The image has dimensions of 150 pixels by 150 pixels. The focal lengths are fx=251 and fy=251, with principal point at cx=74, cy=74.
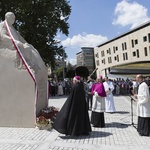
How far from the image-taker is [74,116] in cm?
779

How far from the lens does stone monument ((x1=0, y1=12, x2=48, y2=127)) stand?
9.41 metres

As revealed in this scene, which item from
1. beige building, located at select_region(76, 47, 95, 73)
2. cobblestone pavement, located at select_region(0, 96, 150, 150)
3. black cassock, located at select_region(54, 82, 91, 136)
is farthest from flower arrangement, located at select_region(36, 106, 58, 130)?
beige building, located at select_region(76, 47, 95, 73)

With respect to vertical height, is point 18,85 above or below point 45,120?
above

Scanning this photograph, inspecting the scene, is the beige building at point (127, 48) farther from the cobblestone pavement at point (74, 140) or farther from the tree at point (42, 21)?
the cobblestone pavement at point (74, 140)

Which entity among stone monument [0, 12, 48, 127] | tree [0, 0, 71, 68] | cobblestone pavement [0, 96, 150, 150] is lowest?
cobblestone pavement [0, 96, 150, 150]

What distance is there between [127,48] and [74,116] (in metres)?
53.9

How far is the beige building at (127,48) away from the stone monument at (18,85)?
134 ft

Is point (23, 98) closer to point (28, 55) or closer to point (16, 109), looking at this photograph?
point (16, 109)

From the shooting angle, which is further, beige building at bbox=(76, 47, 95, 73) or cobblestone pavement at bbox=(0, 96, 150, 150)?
beige building at bbox=(76, 47, 95, 73)

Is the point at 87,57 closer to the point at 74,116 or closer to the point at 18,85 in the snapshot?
the point at 18,85

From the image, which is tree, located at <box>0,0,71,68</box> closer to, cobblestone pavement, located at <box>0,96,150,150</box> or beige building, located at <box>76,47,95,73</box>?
cobblestone pavement, located at <box>0,96,150,150</box>

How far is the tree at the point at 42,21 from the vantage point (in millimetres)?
26469

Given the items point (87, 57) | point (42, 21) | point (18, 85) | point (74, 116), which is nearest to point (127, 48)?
point (42, 21)

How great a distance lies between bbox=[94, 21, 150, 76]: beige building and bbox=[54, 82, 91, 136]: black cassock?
138 ft
